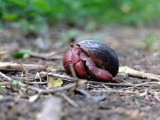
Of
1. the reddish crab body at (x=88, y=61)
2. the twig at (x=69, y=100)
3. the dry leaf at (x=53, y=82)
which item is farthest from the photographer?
the reddish crab body at (x=88, y=61)

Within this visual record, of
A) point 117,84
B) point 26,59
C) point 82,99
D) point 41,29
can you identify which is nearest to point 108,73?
point 117,84

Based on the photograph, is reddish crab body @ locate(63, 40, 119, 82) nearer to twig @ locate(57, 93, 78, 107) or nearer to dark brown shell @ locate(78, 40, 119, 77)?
dark brown shell @ locate(78, 40, 119, 77)

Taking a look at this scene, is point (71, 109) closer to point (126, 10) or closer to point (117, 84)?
point (117, 84)

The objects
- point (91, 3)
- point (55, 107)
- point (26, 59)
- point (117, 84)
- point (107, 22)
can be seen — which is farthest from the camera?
point (107, 22)

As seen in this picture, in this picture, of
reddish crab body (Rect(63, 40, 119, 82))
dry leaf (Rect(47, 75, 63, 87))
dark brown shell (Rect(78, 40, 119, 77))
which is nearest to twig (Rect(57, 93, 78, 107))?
dry leaf (Rect(47, 75, 63, 87))

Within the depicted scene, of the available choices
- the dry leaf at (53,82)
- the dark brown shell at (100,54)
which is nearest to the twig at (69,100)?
the dry leaf at (53,82)

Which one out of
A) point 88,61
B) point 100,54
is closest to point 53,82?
point 88,61

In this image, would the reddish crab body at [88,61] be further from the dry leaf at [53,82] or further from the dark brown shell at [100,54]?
the dry leaf at [53,82]
